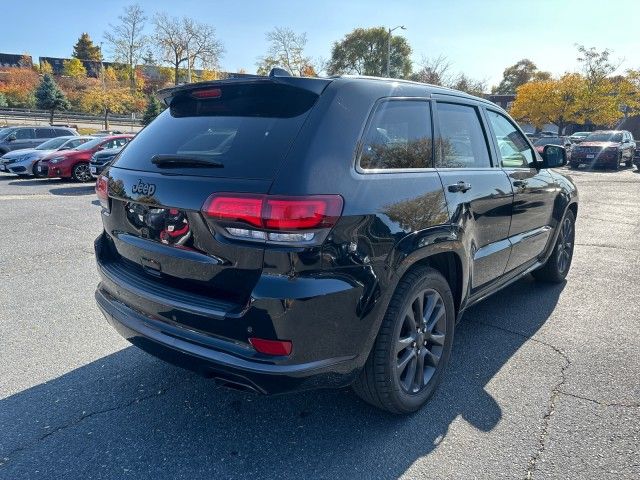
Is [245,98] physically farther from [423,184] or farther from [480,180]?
[480,180]

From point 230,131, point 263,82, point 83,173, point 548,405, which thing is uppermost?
point 263,82

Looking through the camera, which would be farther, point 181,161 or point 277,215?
point 181,161

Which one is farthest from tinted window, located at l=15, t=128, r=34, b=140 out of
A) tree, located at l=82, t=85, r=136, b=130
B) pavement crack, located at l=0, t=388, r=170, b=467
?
tree, located at l=82, t=85, r=136, b=130

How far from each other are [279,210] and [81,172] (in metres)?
13.4

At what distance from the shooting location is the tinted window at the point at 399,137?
235 cm

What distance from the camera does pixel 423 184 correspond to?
2562 mm

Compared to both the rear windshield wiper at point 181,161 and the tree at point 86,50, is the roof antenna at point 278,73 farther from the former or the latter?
the tree at point 86,50

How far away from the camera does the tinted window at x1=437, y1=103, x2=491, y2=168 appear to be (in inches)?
116

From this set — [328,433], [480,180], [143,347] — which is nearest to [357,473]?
[328,433]

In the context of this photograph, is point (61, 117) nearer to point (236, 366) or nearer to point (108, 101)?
point (108, 101)

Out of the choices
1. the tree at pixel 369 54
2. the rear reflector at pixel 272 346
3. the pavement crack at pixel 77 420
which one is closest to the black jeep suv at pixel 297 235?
the rear reflector at pixel 272 346

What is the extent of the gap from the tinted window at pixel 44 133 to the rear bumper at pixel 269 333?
19.8 m

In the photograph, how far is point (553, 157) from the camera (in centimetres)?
425

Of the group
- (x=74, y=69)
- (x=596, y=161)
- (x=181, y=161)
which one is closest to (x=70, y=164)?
(x=181, y=161)
